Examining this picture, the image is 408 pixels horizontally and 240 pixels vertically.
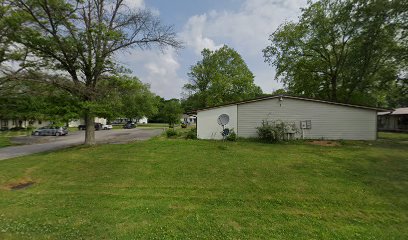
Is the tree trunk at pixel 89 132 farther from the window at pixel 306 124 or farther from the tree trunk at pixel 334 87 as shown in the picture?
the tree trunk at pixel 334 87

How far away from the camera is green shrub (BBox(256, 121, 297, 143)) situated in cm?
1488

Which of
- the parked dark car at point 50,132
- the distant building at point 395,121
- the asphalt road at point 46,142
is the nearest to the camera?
the asphalt road at point 46,142

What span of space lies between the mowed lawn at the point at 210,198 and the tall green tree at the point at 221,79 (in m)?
25.6

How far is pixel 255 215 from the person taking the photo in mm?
5020

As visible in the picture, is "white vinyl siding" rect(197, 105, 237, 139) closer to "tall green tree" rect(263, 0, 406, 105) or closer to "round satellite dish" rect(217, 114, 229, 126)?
"round satellite dish" rect(217, 114, 229, 126)

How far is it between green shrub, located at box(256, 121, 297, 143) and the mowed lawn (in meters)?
4.29

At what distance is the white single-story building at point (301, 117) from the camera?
1616 centimetres

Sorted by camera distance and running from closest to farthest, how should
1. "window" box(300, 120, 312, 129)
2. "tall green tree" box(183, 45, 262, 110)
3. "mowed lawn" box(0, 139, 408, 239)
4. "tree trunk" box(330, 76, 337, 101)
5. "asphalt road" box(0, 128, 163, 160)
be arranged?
"mowed lawn" box(0, 139, 408, 239) < "asphalt road" box(0, 128, 163, 160) < "window" box(300, 120, 312, 129) < "tree trunk" box(330, 76, 337, 101) < "tall green tree" box(183, 45, 262, 110)

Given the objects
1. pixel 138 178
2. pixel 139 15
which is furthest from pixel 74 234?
pixel 139 15

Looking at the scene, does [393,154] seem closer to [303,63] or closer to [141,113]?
[303,63]

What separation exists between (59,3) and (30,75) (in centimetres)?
495

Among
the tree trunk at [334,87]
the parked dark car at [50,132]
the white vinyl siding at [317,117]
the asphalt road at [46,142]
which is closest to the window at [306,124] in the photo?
the white vinyl siding at [317,117]

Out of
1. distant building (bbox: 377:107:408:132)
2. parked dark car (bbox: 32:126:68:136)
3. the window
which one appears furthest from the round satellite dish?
distant building (bbox: 377:107:408:132)

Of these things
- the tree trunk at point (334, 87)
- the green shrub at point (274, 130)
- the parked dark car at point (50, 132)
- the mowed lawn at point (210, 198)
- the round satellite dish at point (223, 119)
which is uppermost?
the tree trunk at point (334, 87)
